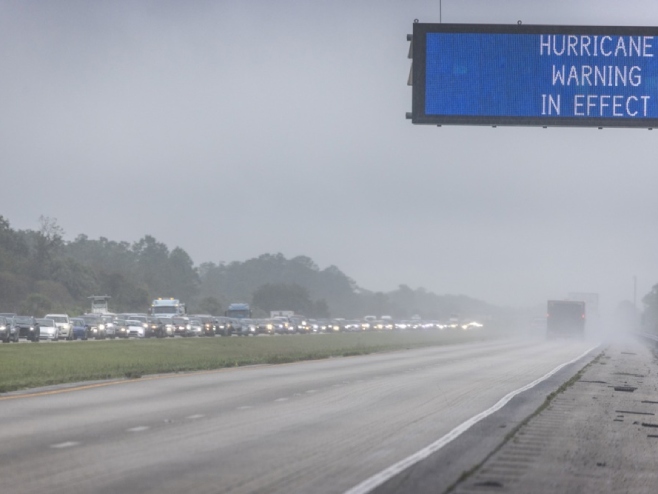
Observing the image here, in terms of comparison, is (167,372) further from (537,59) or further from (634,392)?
(537,59)

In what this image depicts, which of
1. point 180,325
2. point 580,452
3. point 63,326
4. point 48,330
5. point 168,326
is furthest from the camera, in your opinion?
point 180,325

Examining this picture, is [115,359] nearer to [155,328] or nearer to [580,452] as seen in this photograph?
[580,452]

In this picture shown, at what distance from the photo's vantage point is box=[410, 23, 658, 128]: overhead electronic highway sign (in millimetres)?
19750

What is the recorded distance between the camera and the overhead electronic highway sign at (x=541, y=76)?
64.8ft

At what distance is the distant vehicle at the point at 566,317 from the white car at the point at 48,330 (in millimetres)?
49839

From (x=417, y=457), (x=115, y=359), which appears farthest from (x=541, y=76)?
(x=115, y=359)

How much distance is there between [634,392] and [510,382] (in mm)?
4048

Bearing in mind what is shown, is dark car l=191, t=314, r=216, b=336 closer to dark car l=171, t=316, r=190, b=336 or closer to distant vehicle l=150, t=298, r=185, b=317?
dark car l=171, t=316, r=190, b=336

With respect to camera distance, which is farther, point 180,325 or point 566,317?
point 566,317

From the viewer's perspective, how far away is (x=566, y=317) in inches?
3932

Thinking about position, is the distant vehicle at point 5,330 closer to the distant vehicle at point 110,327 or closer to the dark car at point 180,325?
the distant vehicle at point 110,327

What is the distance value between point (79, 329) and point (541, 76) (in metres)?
53.8

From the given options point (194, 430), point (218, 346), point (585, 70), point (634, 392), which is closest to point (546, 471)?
point (194, 430)

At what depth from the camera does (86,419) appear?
58.3 ft
